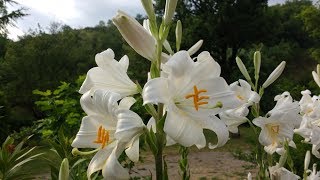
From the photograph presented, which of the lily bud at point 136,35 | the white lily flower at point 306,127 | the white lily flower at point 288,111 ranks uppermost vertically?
the lily bud at point 136,35

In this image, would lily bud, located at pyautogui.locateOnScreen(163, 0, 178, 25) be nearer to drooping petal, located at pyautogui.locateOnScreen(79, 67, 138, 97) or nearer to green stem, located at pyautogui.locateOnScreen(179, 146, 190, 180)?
drooping petal, located at pyautogui.locateOnScreen(79, 67, 138, 97)

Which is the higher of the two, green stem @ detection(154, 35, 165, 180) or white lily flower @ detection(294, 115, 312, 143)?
green stem @ detection(154, 35, 165, 180)

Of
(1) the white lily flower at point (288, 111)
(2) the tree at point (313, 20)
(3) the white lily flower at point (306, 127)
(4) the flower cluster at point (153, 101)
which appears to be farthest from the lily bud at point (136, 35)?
(2) the tree at point (313, 20)

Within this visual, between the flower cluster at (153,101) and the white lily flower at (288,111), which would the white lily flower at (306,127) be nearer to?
the white lily flower at (288,111)

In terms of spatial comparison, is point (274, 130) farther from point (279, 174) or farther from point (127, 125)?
point (127, 125)

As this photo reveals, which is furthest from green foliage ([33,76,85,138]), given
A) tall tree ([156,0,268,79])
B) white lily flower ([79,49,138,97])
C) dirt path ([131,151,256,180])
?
tall tree ([156,0,268,79])

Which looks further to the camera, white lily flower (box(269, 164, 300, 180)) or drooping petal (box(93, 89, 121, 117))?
white lily flower (box(269, 164, 300, 180))
